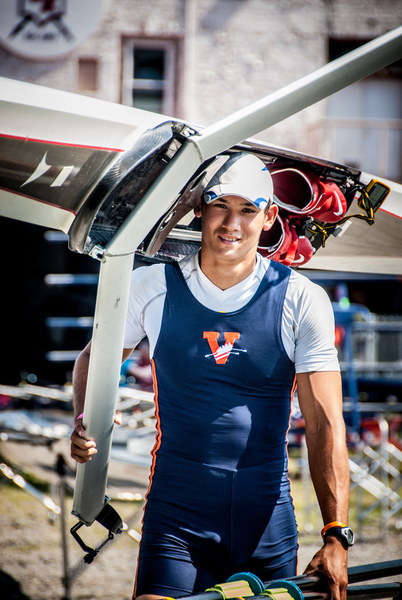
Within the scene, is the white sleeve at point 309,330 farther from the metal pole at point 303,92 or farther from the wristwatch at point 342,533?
the metal pole at point 303,92

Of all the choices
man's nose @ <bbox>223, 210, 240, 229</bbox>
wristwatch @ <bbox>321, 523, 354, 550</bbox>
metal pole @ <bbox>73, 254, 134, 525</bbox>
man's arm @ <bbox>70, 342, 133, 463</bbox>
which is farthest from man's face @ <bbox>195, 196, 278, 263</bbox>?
wristwatch @ <bbox>321, 523, 354, 550</bbox>

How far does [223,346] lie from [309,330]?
30 cm

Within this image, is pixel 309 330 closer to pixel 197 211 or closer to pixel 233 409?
pixel 233 409

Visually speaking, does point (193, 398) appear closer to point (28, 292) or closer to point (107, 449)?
point (107, 449)

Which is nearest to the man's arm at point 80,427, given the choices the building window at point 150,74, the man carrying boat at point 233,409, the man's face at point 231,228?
the man carrying boat at point 233,409

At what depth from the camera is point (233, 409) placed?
82.0 inches

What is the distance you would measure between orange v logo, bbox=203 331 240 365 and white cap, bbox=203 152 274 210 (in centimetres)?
47

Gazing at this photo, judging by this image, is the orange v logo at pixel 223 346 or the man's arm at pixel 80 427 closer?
the man's arm at pixel 80 427

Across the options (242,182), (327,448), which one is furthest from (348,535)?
(242,182)

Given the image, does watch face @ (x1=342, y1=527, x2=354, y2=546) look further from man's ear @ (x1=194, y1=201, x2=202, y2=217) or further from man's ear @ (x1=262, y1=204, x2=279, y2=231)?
man's ear @ (x1=194, y1=201, x2=202, y2=217)

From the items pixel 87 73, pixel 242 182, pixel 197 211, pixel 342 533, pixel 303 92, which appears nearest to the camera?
pixel 303 92

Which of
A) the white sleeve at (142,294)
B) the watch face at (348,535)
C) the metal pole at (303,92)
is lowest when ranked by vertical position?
the watch face at (348,535)

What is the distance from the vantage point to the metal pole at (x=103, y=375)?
1.90 metres

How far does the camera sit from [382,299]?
39.7ft
